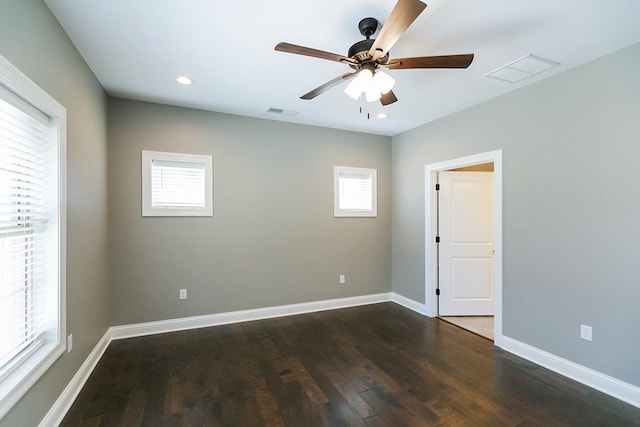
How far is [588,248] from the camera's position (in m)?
2.51

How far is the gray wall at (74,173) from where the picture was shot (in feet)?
5.24

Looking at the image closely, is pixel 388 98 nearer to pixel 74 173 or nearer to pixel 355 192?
pixel 355 192

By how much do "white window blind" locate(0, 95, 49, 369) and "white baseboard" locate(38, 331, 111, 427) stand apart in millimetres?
483

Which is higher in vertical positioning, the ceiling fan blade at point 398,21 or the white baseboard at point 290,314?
the ceiling fan blade at point 398,21

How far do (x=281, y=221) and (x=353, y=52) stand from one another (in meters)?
2.59

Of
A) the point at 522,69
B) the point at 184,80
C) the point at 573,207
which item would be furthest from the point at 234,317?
the point at 522,69

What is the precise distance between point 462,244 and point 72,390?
4.41 meters

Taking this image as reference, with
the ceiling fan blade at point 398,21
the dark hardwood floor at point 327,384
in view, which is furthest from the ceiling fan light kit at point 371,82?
Result: the dark hardwood floor at point 327,384

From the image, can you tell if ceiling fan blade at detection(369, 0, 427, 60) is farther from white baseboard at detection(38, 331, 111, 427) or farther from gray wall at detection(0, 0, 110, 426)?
white baseboard at detection(38, 331, 111, 427)

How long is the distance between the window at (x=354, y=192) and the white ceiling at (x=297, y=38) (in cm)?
159

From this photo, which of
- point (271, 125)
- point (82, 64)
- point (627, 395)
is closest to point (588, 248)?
point (627, 395)

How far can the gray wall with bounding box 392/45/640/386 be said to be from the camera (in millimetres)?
2281

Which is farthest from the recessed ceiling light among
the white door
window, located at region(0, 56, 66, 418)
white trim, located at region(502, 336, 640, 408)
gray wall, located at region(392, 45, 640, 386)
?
white trim, located at region(502, 336, 640, 408)

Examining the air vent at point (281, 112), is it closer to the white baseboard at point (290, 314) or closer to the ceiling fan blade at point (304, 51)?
the ceiling fan blade at point (304, 51)
